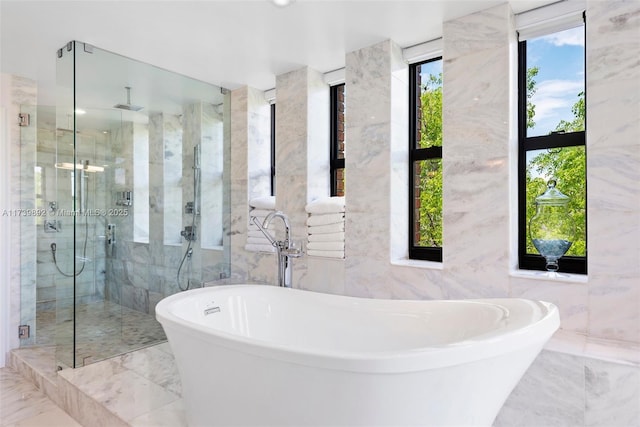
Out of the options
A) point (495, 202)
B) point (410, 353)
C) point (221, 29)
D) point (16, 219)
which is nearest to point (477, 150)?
point (495, 202)

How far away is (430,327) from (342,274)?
3.12 feet

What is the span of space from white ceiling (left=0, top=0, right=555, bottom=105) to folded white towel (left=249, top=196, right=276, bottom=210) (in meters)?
1.05

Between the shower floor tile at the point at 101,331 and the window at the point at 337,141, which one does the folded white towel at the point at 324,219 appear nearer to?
the window at the point at 337,141

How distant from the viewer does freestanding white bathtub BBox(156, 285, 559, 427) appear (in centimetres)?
108

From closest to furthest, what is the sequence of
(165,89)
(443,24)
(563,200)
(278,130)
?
(563,200) → (443,24) → (165,89) → (278,130)

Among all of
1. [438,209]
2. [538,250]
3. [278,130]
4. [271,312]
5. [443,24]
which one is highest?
[443,24]

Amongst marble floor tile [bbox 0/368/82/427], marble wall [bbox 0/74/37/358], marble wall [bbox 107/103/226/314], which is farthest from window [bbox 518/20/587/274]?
marble wall [bbox 0/74/37/358]

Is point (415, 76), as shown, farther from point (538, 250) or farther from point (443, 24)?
point (538, 250)

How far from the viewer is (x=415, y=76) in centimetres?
271

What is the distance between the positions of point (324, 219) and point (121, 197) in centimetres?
143

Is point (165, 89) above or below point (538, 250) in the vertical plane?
above

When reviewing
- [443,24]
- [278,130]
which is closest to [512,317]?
[443,24]

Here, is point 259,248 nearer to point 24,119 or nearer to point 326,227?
point 326,227

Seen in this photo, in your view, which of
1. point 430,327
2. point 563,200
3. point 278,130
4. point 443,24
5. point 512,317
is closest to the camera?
point 512,317
